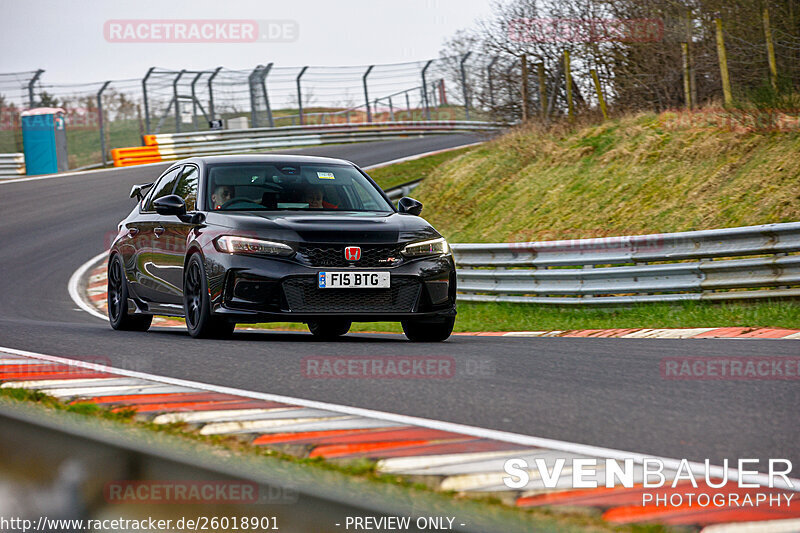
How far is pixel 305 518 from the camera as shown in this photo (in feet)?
8.64

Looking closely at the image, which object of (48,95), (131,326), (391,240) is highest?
(48,95)

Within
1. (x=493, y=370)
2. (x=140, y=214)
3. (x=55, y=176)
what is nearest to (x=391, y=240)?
(x=493, y=370)

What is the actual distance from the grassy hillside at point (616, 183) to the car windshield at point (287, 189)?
5.17 m

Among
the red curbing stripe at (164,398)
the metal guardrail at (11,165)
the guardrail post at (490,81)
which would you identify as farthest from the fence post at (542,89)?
the metal guardrail at (11,165)

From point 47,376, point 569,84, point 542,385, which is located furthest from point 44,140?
point 542,385

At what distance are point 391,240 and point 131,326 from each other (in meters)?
3.55

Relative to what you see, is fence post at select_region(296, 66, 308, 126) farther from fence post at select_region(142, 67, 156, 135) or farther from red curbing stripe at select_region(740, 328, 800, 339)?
red curbing stripe at select_region(740, 328, 800, 339)

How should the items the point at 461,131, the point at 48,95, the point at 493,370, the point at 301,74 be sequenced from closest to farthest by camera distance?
the point at 493,370 < the point at 48,95 < the point at 301,74 < the point at 461,131

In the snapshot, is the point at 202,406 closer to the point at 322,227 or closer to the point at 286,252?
the point at 286,252

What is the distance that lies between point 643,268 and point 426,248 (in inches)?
150

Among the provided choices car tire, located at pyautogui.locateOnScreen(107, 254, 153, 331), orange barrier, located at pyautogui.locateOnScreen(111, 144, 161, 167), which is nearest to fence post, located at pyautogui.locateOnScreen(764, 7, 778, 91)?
car tire, located at pyautogui.locateOnScreen(107, 254, 153, 331)

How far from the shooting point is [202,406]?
4508 millimetres

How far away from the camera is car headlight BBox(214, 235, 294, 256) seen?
25.2 ft

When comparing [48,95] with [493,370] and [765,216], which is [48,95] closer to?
[765,216]
